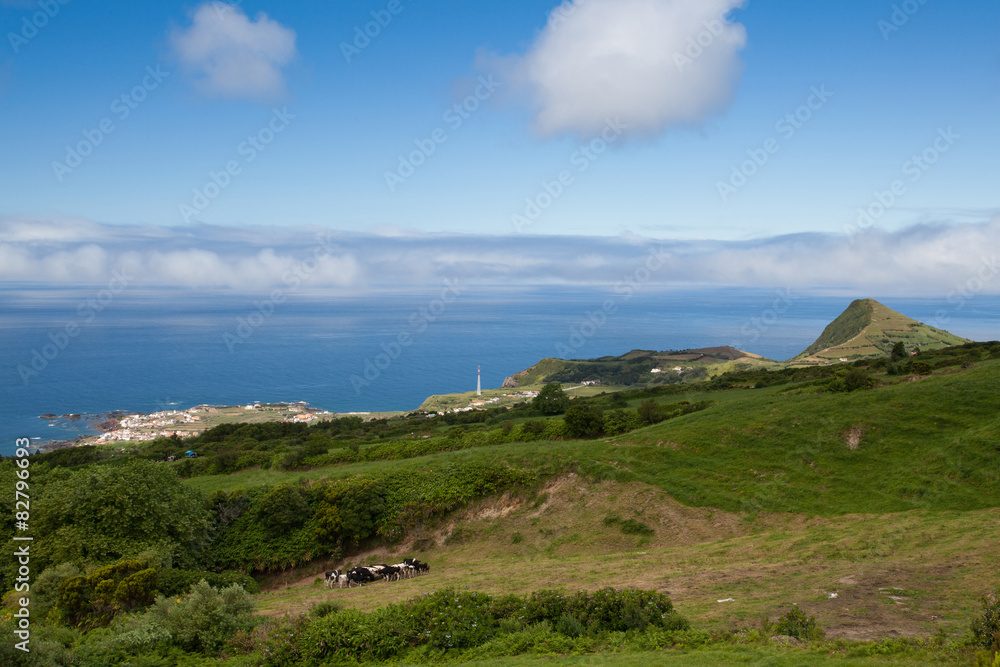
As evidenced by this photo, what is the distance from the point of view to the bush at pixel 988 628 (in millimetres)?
8195

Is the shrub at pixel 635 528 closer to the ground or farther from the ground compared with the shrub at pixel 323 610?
closer to the ground

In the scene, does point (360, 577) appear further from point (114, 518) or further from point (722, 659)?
point (722, 659)

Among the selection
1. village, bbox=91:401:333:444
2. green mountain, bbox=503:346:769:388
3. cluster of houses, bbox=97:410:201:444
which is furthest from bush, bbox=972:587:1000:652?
green mountain, bbox=503:346:769:388

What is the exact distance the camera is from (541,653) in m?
10.5

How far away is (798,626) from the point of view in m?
10.2

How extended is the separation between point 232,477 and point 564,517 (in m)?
19.4

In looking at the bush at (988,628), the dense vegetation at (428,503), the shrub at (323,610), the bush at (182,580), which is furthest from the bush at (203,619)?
the bush at (988,628)

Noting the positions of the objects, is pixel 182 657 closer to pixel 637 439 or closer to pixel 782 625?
pixel 782 625

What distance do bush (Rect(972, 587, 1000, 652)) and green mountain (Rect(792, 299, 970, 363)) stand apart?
78.7 meters

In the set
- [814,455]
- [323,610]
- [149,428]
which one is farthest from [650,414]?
[149,428]

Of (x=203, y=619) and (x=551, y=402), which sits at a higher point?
(x=551, y=402)

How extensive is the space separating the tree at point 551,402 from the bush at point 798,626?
32.7 meters

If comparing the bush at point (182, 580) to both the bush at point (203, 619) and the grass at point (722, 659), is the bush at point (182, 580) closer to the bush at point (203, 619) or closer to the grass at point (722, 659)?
the bush at point (203, 619)

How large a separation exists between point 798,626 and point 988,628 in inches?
111
